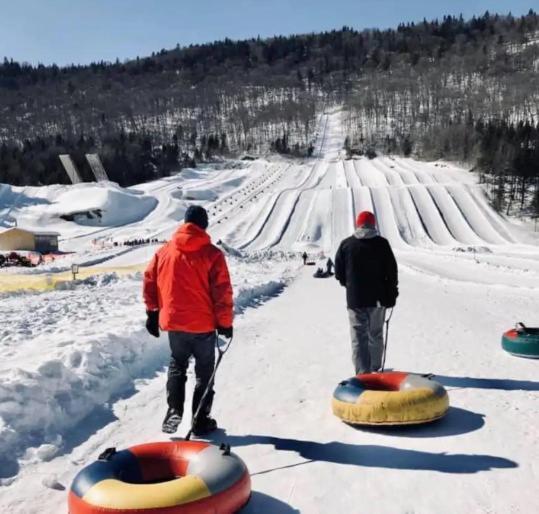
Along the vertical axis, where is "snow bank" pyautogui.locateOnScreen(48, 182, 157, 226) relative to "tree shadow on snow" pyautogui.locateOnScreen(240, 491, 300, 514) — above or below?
below

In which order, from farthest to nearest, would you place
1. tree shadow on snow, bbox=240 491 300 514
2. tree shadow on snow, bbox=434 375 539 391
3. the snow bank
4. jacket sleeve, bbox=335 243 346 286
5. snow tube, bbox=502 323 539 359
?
the snow bank
snow tube, bbox=502 323 539 359
jacket sleeve, bbox=335 243 346 286
tree shadow on snow, bbox=434 375 539 391
tree shadow on snow, bbox=240 491 300 514

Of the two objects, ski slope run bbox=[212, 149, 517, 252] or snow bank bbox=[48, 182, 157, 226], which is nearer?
ski slope run bbox=[212, 149, 517, 252]

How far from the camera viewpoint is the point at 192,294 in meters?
5.07

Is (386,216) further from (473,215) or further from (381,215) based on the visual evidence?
(473,215)

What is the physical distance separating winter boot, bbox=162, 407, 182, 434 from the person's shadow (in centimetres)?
46

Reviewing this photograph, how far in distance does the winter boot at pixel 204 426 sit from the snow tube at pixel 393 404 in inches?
42.3

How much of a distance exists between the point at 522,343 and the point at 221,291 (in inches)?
183

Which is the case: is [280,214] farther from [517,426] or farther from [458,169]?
[517,426]

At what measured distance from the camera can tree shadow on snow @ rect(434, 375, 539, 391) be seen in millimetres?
6480

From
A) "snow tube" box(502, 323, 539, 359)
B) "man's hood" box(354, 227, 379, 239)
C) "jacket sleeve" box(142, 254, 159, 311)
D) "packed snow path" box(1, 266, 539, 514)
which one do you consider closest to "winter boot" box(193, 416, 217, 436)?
"packed snow path" box(1, 266, 539, 514)

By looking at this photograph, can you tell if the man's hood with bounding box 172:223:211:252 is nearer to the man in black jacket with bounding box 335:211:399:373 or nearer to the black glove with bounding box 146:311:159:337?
the black glove with bounding box 146:311:159:337

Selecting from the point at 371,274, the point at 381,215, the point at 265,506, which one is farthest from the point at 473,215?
the point at 265,506

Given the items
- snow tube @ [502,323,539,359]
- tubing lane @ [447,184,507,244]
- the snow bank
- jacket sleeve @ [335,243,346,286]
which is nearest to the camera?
jacket sleeve @ [335,243,346,286]

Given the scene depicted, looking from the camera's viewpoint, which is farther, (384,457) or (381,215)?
(381,215)
